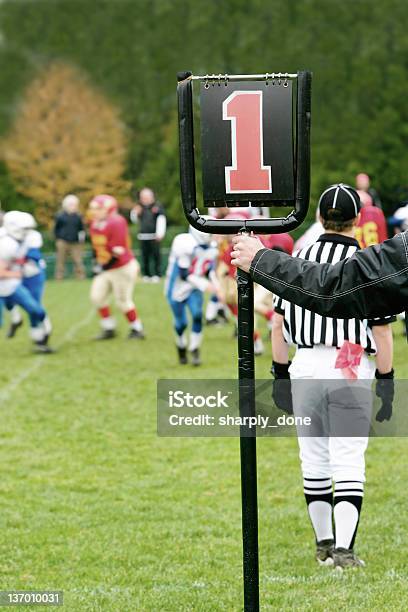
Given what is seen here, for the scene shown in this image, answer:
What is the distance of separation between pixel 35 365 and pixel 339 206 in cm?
812

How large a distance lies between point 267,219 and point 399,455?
4.51 meters

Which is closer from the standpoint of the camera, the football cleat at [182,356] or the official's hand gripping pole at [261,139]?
the official's hand gripping pole at [261,139]

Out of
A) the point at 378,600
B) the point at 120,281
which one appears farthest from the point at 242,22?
the point at 378,600

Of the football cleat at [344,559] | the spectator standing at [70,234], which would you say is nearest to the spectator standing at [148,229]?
the spectator standing at [70,234]

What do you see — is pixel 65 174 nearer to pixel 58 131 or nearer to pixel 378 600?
pixel 58 131

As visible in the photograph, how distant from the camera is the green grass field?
4816 mm

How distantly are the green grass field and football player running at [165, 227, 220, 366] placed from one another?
1.43 m

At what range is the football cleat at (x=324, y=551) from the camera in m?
5.14

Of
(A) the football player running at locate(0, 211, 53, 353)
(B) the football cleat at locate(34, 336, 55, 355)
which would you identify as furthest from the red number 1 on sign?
(B) the football cleat at locate(34, 336, 55, 355)

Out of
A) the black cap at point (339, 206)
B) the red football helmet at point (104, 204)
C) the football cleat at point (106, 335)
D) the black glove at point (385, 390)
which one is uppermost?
the black cap at point (339, 206)

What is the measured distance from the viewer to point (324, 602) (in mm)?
4562

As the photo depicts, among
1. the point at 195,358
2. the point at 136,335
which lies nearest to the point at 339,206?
the point at 195,358

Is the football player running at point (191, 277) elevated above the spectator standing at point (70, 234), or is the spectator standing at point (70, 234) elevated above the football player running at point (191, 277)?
the football player running at point (191, 277)

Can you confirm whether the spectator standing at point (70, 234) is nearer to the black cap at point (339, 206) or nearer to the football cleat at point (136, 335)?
the football cleat at point (136, 335)
